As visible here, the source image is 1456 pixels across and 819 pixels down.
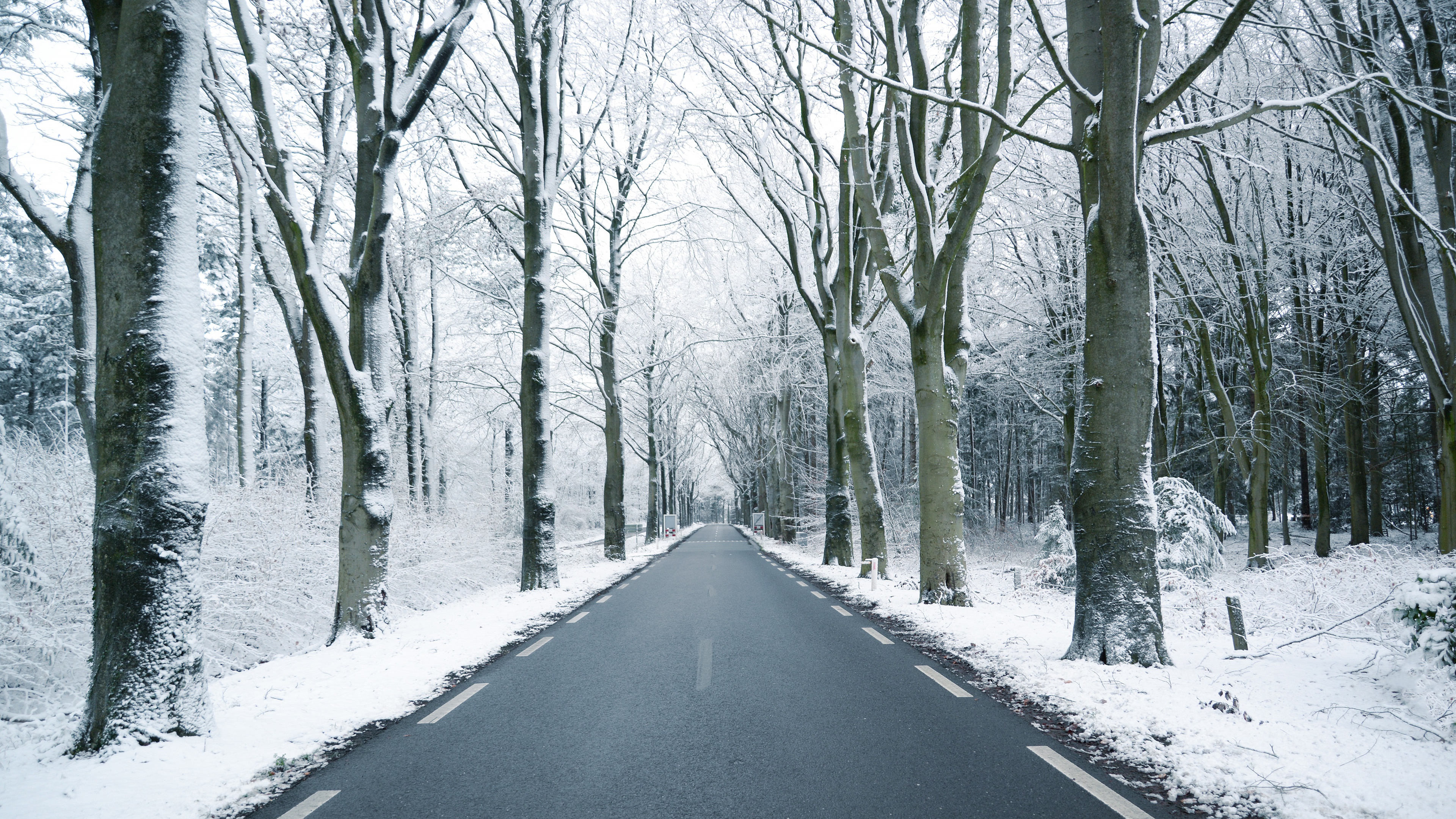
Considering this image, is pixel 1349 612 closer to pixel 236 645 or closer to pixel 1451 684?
pixel 1451 684

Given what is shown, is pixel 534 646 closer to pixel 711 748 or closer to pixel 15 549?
pixel 711 748

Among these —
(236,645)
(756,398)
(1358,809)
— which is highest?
(756,398)

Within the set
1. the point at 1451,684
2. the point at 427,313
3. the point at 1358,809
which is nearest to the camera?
the point at 1358,809

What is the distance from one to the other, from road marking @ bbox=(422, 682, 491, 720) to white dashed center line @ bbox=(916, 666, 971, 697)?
3.80 m

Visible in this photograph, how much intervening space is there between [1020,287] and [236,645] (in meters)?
18.7

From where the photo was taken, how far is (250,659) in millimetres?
7840

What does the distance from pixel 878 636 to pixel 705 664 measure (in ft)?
7.87

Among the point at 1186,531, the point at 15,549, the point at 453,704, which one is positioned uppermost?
the point at 15,549

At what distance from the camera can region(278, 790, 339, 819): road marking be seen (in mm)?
3393

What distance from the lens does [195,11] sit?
15.7 ft

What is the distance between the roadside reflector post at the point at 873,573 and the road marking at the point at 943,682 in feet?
17.4

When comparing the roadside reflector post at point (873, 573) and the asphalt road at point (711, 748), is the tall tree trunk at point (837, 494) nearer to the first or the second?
the roadside reflector post at point (873, 573)

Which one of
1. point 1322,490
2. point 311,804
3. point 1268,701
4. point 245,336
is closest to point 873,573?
point 1268,701

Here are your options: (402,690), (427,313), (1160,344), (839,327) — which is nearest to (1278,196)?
(1160,344)
